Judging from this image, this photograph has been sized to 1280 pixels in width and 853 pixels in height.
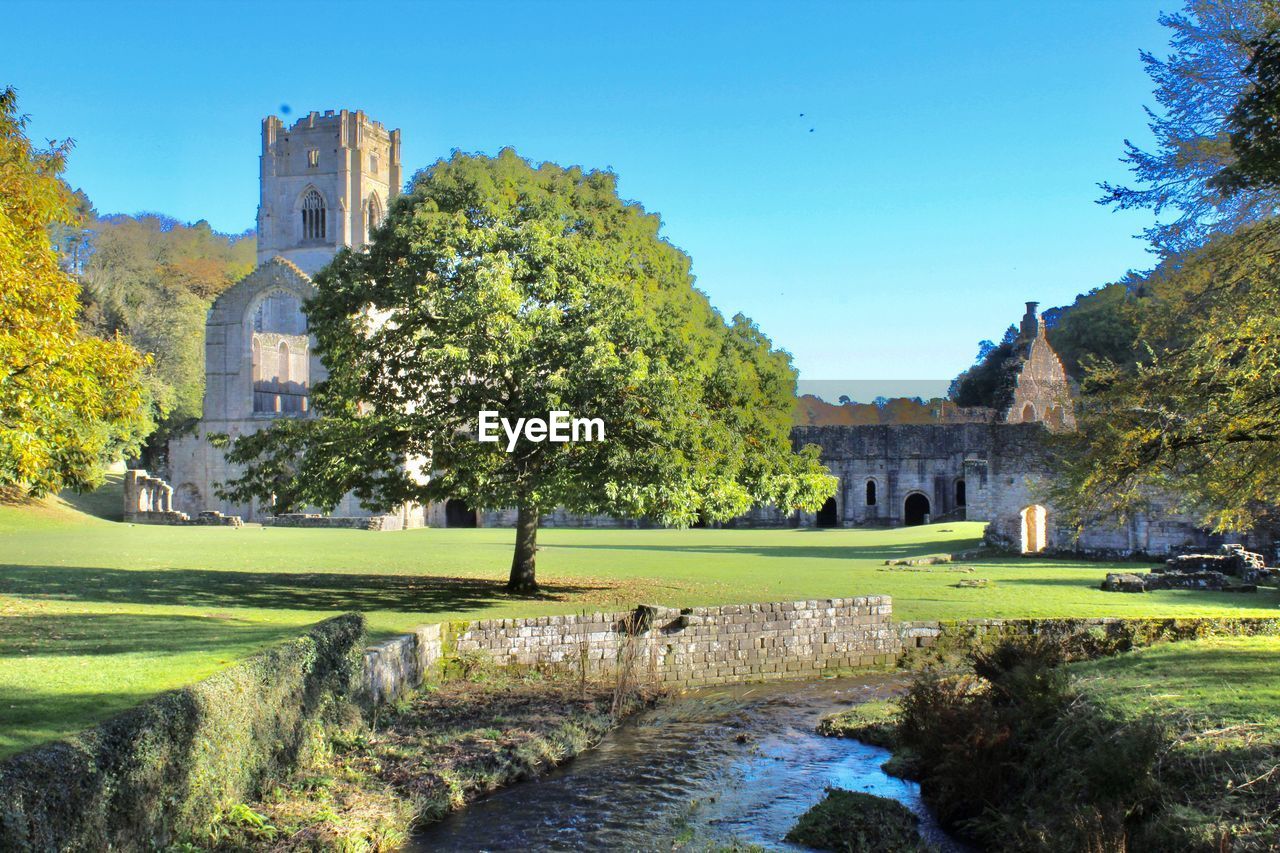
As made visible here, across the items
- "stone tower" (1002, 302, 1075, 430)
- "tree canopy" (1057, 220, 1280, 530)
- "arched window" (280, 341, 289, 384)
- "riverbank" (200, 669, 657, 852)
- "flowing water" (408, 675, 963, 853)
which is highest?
"arched window" (280, 341, 289, 384)

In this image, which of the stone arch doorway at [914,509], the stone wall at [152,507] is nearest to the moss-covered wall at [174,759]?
the stone wall at [152,507]

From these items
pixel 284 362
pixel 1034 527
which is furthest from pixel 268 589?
pixel 284 362

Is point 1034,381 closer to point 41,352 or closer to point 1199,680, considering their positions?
point 1199,680

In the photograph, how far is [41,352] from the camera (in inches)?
475

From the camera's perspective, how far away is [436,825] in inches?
378

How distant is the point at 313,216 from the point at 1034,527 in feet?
214

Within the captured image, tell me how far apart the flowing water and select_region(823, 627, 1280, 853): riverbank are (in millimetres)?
531

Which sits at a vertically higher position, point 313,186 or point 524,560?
point 313,186

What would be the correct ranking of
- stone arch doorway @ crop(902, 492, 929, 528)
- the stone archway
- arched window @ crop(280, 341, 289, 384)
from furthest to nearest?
arched window @ crop(280, 341, 289, 384) → the stone archway → stone arch doorway @ crop(902, 492, 929, 528)

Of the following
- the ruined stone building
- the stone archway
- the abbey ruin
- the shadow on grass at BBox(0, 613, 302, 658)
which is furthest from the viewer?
the stone archway

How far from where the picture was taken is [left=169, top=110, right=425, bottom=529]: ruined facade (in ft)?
171

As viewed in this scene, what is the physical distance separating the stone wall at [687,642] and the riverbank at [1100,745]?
2.54m

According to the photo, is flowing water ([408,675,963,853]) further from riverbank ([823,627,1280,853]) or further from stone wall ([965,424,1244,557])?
stone wall ([965,424,1244,557])

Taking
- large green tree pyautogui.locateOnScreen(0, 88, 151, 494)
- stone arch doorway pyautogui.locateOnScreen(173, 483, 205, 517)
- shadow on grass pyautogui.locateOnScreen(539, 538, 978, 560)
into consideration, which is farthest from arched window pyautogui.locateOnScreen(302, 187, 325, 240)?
large green tree pyautogui.locateOnScreen(0, 88, 151, 494)
